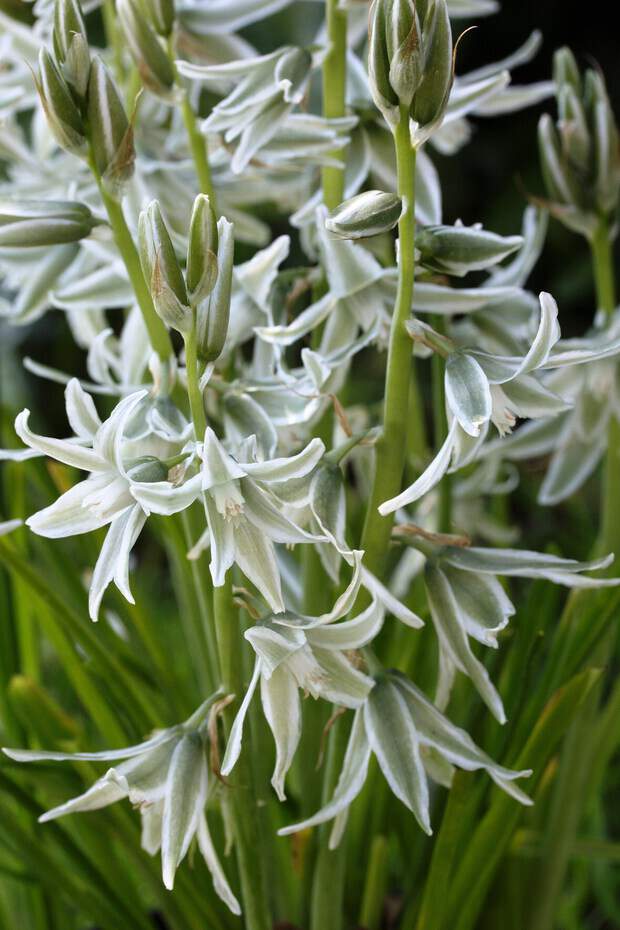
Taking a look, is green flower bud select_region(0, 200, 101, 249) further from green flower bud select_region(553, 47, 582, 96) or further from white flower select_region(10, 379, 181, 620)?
green flower bud select_region(553, 47, 582, 96)

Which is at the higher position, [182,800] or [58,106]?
[58,106]

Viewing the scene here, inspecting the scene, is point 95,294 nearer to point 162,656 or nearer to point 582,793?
point 162,656

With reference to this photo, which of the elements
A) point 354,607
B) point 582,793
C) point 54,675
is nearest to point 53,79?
point 354,607

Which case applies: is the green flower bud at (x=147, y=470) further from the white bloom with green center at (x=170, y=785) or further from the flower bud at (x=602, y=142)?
the flower bud at (x=602, y=142)

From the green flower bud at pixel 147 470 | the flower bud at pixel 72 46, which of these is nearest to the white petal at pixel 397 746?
the green flower bud at pixel 147 470

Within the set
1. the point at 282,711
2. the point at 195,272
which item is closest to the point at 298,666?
the point at 282,711

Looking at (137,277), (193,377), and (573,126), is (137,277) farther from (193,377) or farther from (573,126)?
(573,126)
